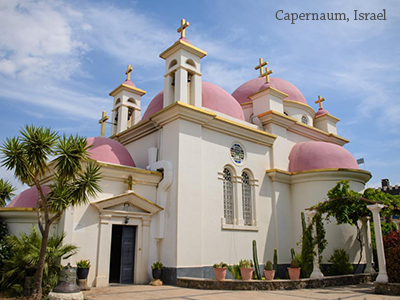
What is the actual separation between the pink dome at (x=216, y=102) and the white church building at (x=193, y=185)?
0.23 feet

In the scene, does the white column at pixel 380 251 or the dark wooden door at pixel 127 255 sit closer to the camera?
the white column at pixel 380 251

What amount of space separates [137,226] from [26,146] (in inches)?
215

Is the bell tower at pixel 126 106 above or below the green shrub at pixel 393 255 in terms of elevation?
above

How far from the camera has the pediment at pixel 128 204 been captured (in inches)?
505

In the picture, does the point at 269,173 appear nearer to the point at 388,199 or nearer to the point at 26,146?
the point at 388,199

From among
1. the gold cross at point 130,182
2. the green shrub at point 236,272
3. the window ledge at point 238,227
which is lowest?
the green shrub at point 236,272

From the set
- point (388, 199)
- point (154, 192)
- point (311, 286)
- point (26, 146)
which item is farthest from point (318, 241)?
point (26, 146)

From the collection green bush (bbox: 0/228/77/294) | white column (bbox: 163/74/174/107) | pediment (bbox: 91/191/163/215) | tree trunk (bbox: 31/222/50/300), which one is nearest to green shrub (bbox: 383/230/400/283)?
pediment (bbox: 91/191/163/215)

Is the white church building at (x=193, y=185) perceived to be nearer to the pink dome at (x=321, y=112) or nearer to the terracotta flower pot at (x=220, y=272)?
the terracotta flower pot at (x=220, y=272)

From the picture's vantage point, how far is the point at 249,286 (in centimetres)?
1163

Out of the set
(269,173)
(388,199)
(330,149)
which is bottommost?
(388,199)

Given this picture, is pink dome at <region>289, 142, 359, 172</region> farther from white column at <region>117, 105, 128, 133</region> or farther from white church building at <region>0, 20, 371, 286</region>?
white column at <region>117, 105, 128, 133</region>

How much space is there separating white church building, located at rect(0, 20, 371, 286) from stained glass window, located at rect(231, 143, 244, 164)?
5cm

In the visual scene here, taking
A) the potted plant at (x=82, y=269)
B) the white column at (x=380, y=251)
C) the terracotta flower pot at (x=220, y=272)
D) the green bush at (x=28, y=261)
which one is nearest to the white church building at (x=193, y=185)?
the potted plant at (x=82, y=269)
